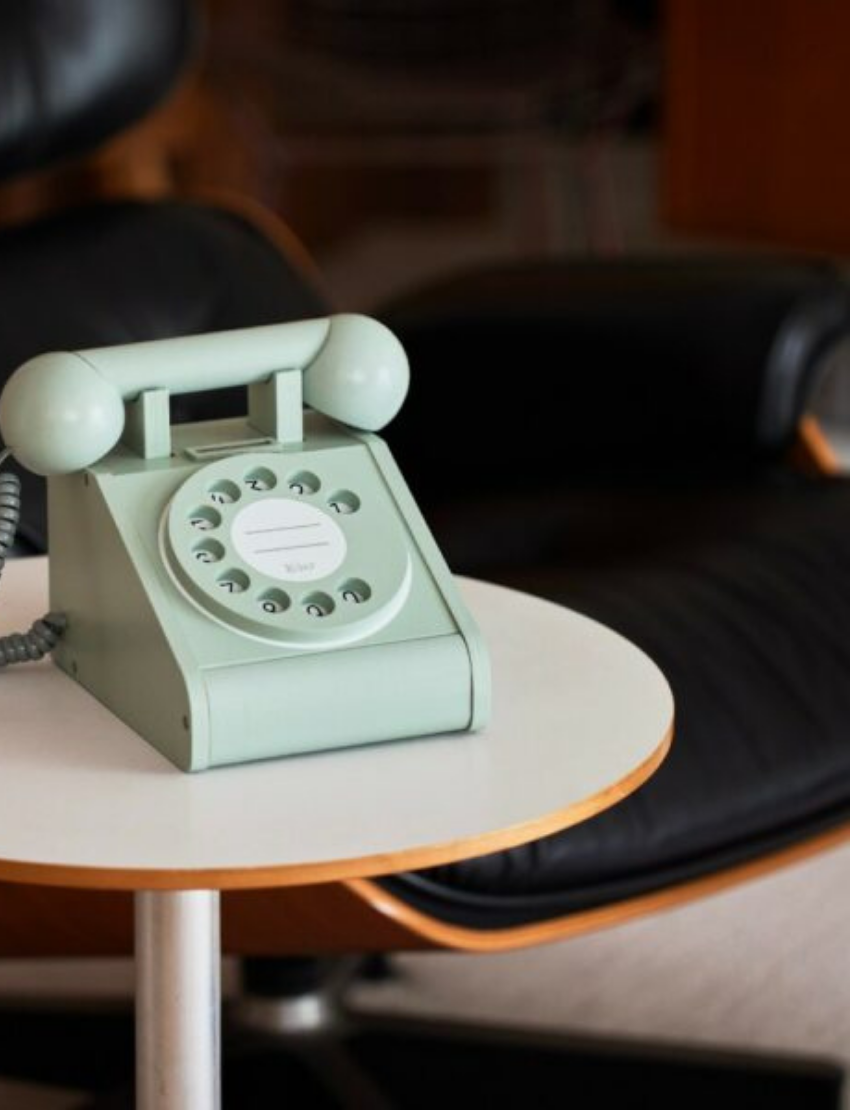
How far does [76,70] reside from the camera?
189 centimetres

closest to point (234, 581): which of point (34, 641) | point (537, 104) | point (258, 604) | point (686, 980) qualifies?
point (258, 604)

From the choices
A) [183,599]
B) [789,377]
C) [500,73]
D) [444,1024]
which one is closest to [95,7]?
[789,377]

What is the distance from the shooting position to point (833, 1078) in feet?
5.74

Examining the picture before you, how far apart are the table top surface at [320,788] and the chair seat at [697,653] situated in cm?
26

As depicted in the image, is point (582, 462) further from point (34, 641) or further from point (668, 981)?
point (34, 641)

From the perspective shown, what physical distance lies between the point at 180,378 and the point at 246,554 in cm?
10

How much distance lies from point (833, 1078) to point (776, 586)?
1.18ft

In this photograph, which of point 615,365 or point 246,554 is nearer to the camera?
point 246,554

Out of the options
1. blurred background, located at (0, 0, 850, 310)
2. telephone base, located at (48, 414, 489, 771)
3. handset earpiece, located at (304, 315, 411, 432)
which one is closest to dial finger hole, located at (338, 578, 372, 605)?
telephone base, located at (48, 414, 489, 771)

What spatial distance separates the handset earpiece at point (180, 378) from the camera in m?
1.08

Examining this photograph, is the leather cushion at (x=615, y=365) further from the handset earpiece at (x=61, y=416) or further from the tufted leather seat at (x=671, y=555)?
the handset earpiece at (x=61, y=416)

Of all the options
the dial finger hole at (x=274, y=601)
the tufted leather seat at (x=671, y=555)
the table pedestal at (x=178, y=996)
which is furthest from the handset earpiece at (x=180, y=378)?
the tufted leather seat at (x=671, y=555)

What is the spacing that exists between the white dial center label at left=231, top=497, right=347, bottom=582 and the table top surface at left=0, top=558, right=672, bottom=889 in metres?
0.09

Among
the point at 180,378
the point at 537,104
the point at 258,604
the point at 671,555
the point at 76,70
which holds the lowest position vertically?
the point at 258,604
